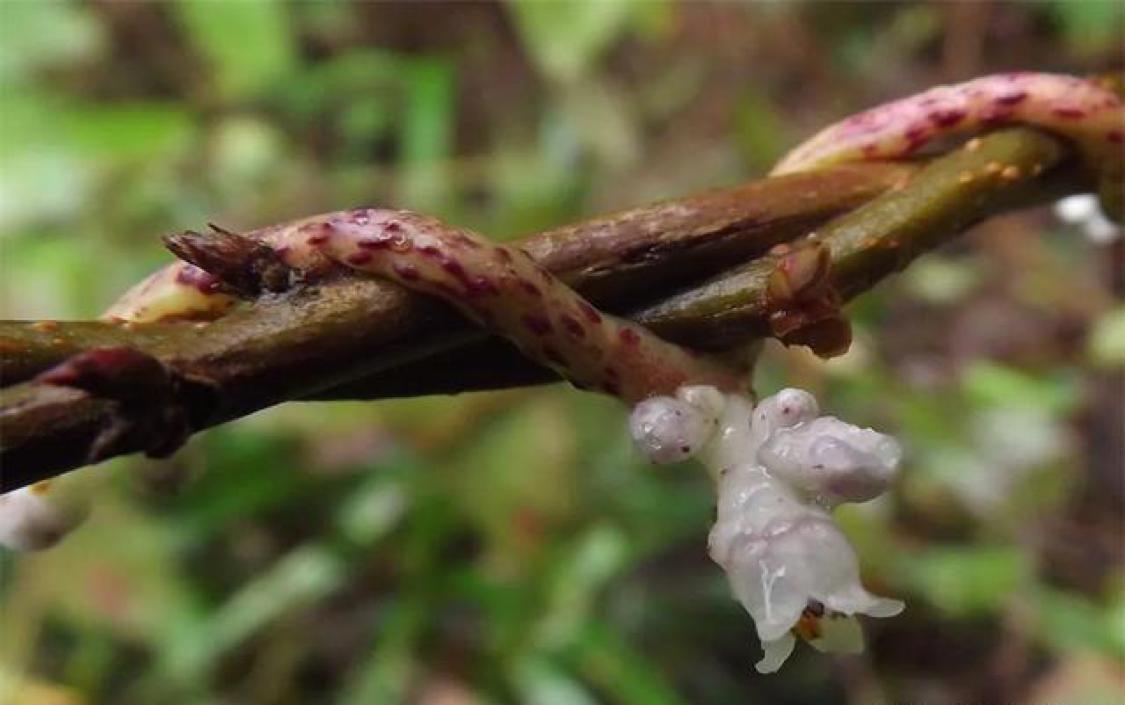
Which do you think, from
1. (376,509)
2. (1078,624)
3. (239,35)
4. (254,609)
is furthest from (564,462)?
(239,35)

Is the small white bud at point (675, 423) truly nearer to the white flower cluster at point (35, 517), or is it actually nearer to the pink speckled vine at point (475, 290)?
the pink speckled vine at point (475, 290)

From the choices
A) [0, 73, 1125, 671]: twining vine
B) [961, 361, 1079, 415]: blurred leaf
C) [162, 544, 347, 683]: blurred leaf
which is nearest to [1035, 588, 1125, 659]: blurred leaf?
[961, 361, 1079, 415]: blurred leaf

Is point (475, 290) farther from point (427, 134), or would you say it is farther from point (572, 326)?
point (427, 134)

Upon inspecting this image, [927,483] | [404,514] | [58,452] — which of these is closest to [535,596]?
[404,514]

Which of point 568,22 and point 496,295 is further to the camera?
point 568,22

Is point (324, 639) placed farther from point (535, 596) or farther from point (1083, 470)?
point (1083, 470)

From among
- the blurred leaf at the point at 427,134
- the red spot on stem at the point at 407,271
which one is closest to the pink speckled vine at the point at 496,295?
the red spot on stem at the point at 407,271
